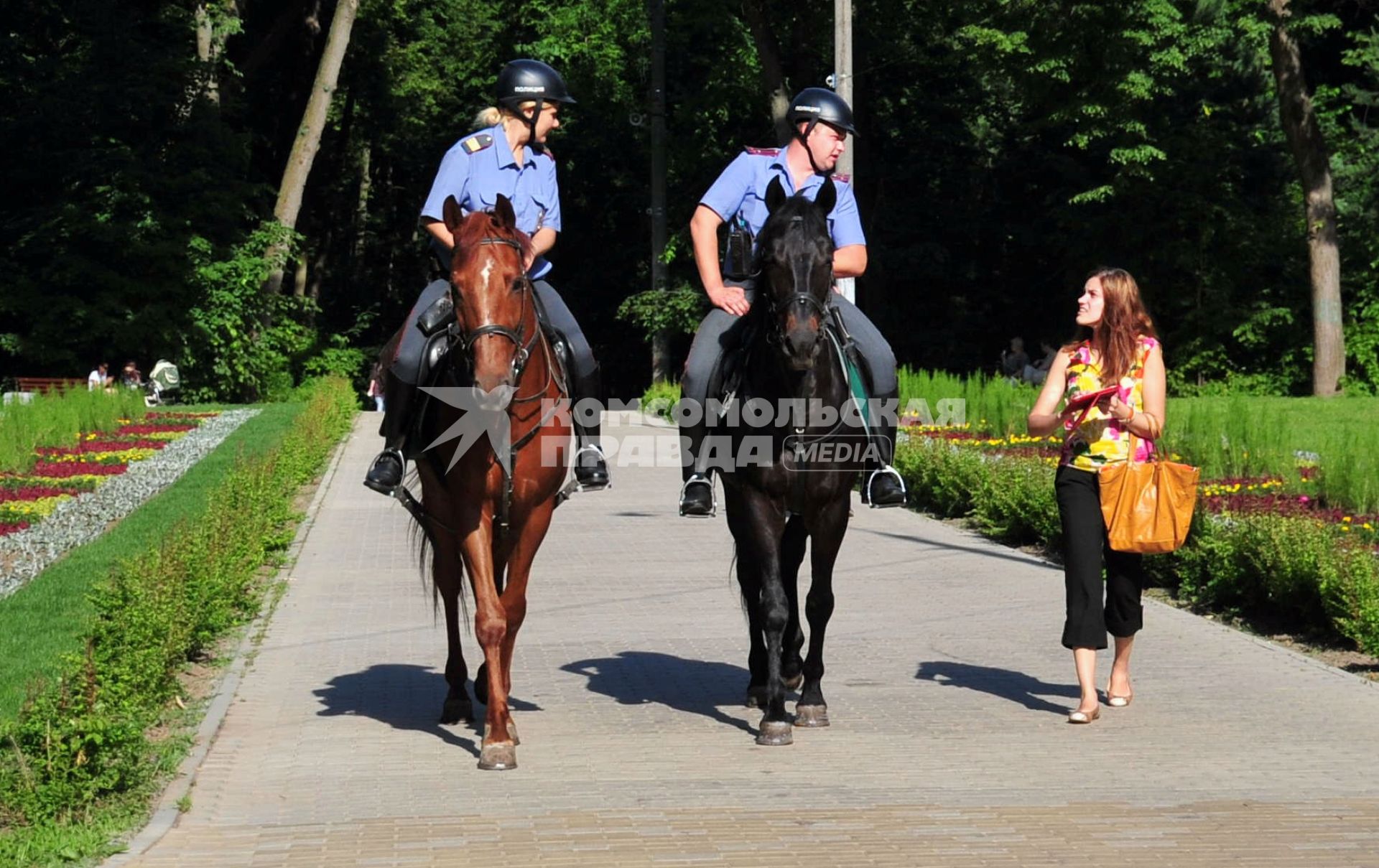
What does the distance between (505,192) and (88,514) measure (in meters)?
9.76

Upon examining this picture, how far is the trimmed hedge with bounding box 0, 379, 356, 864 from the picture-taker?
7039mm

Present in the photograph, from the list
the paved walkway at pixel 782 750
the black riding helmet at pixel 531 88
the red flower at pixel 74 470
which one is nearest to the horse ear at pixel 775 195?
the black riding helmet at pixel 531 88

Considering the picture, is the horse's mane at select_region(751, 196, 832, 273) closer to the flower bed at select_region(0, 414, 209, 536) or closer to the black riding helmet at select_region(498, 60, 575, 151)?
the black riding helmet at select_region(498, 60, 575, 151)

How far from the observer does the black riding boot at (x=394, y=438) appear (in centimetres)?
884

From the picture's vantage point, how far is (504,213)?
8289mm

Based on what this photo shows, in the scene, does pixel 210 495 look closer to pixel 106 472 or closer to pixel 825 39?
pixel 106 472

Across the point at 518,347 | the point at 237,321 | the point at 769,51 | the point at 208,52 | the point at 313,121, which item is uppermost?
the point at 208,52

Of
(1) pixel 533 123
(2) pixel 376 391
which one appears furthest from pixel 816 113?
(2) pixel 376 391

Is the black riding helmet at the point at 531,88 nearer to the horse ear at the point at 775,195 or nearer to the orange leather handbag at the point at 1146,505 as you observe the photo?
the horse ear at the point at 775,195

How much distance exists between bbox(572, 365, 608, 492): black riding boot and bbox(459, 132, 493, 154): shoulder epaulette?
1.20 metres

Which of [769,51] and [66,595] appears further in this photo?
[769,51]

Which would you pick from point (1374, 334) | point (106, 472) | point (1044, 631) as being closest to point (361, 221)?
point (1374, 334)

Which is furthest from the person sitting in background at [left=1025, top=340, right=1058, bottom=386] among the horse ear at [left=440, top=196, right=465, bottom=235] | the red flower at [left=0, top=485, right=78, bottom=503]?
the horse ear at [left=440, top=196, right=465, bottom=235]

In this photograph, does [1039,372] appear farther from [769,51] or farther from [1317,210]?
[769,51]
